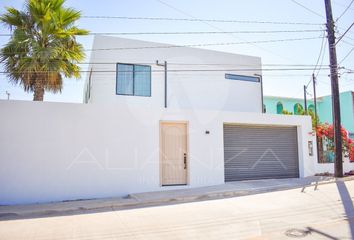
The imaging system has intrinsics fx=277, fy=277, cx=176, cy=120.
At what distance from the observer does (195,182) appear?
11086mm

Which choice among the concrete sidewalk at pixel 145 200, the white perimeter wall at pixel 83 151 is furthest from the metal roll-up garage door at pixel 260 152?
the white perimeter wall at pixel 83 151

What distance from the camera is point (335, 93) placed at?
13055 mm

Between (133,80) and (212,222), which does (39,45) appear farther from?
(212,222)

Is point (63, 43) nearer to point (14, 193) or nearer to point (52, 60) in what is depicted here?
point (52, 60)

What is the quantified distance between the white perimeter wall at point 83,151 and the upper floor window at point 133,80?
11.9ft

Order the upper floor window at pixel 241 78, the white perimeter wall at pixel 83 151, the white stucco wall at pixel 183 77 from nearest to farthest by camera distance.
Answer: the white perimeter wall at pixel 83 151 < the white stucco wall at pixel 183 77 < the upper floor window at pixel 241 78

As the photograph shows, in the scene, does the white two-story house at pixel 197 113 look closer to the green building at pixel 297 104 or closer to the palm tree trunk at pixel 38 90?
the palm tree trunk at pixel 38 90

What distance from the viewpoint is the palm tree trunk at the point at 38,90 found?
10.8 metres

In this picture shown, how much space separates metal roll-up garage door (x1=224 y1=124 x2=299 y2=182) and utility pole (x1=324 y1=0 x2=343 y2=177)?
69.0 inches

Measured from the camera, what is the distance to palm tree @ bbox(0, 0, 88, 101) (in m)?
10.4

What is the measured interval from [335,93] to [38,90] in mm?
13082

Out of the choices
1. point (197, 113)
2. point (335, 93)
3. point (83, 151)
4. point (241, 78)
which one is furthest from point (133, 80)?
point (335, 93)

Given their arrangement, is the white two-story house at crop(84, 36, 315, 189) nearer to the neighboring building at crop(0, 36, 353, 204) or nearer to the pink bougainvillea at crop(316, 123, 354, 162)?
the neighboring building at crop(0, 36, 353, 204)

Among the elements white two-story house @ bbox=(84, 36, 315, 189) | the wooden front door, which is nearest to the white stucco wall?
Answer: white two-story house @ bbox=(84, 36, 315, 189)
